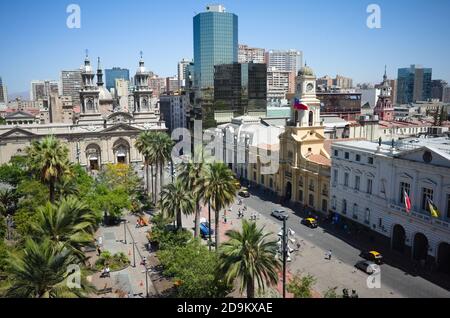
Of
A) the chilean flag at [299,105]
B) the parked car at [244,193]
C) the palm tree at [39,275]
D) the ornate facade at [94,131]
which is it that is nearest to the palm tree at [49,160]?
the palm tree at [39,275]

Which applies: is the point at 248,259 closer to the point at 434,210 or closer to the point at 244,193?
the point at 434,210

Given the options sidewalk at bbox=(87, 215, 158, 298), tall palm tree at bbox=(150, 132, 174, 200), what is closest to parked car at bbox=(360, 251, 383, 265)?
sidewalk at bbox=(87, 215, 158, 298)

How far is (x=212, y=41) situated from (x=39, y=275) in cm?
14678

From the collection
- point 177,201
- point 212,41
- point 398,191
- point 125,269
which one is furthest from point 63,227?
point 212,41

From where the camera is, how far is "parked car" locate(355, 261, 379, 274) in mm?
37994

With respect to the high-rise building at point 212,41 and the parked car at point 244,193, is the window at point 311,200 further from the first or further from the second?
the high-rise building at point 212,41

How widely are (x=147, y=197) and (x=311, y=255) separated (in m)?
34.7

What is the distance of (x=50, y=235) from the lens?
992 inches

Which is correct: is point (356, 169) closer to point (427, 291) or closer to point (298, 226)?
point (298, 226)

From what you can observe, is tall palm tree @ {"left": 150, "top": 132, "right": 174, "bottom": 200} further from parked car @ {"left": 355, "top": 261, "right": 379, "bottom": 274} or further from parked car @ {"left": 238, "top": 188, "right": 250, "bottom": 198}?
parked car @ {"left": 355, "top": 261, "right": 379, "bottom": 274}

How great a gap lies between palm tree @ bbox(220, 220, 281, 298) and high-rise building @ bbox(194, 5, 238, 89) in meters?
140

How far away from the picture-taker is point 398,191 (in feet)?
141

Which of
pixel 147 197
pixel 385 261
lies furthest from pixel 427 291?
pixel 147 197
